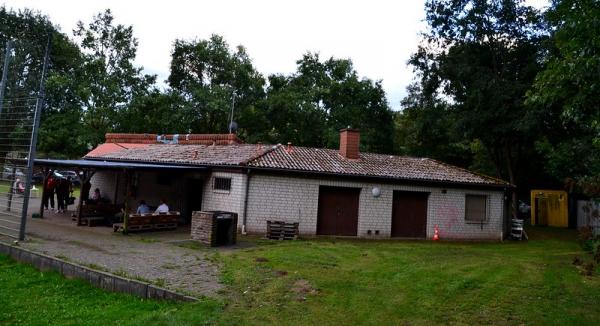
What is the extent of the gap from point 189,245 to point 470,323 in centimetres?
909

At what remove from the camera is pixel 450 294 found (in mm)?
8734

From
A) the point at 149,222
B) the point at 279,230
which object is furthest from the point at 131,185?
the point at 279,230

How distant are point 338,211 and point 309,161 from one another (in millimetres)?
2402

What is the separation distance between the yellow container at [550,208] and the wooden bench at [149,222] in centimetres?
2227

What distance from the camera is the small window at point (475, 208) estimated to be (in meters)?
20.8

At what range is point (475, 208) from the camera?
20.9 metres

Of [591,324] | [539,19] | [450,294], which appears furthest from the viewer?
[539,19]

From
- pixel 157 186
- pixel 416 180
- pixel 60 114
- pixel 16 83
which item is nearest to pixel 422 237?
pixel 416 180

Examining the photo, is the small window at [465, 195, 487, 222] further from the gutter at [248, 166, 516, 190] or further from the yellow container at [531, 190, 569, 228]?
the yellow container at [531, 190, 569, 228]

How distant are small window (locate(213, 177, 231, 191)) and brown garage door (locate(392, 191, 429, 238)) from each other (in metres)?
7.09

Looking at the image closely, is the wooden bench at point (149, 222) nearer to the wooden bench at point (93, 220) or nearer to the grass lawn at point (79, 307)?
the wooden bench at point (93, 220)

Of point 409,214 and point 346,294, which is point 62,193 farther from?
point 346,294

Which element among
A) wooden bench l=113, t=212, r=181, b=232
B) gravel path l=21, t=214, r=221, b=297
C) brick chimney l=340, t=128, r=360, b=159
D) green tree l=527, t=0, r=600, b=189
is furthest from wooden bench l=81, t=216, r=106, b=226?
green tree l=527, t=0, r=600, b=189

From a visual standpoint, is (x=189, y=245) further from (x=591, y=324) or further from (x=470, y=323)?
(x=591, y=324)
